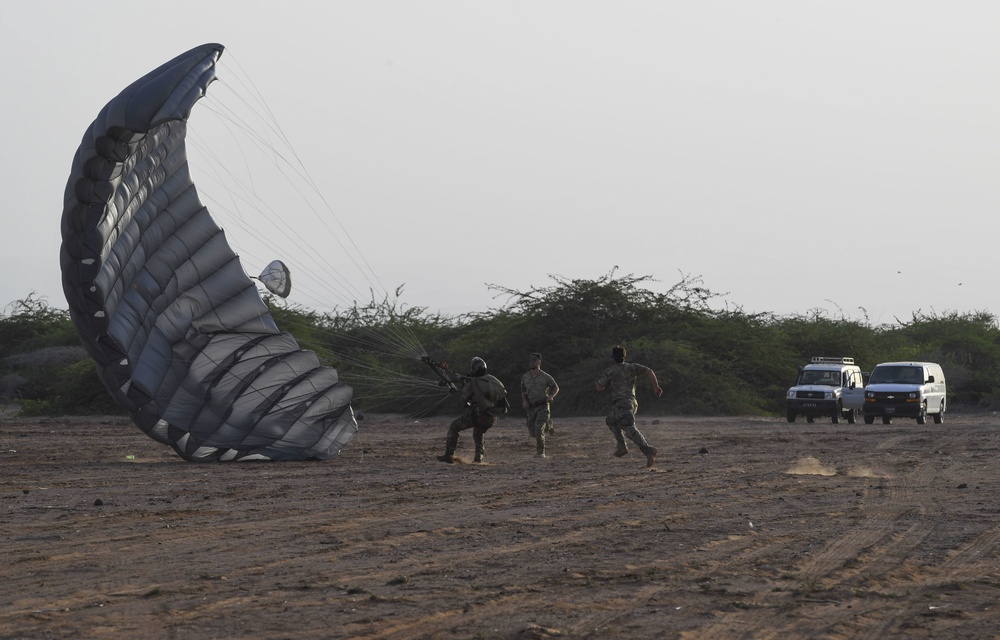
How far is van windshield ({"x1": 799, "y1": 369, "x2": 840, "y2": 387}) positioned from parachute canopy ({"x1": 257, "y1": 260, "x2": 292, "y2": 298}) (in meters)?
21.4

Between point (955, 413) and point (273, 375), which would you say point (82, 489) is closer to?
point (273, 375)

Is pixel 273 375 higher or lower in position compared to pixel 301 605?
higher

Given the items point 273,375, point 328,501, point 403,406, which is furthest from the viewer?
point 403,406

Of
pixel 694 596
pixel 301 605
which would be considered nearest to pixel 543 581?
pixel 694 596

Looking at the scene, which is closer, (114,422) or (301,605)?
(301,605)

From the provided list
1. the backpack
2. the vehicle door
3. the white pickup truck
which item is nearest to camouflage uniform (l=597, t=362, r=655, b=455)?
the backpack

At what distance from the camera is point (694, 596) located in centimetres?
790

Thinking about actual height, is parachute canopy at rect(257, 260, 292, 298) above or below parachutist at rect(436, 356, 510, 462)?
above

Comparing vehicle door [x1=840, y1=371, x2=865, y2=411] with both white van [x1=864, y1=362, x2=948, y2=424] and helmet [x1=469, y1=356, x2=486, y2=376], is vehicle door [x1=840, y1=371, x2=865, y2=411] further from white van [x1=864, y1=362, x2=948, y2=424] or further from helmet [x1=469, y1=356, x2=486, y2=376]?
helmet [x1=469, y1=356, x2=486, y2=376]

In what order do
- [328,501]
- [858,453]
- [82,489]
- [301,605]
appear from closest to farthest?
[301,605]
[328,501]
[82,489]
[858,453]

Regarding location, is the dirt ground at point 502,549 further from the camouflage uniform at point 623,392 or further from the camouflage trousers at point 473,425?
the camouflage uniform at point 623,392

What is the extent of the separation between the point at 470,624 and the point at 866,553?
4.06m

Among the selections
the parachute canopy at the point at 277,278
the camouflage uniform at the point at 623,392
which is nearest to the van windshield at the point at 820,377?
the camouflage uniform at the point at 623,392

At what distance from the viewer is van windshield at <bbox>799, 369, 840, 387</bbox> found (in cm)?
3572
